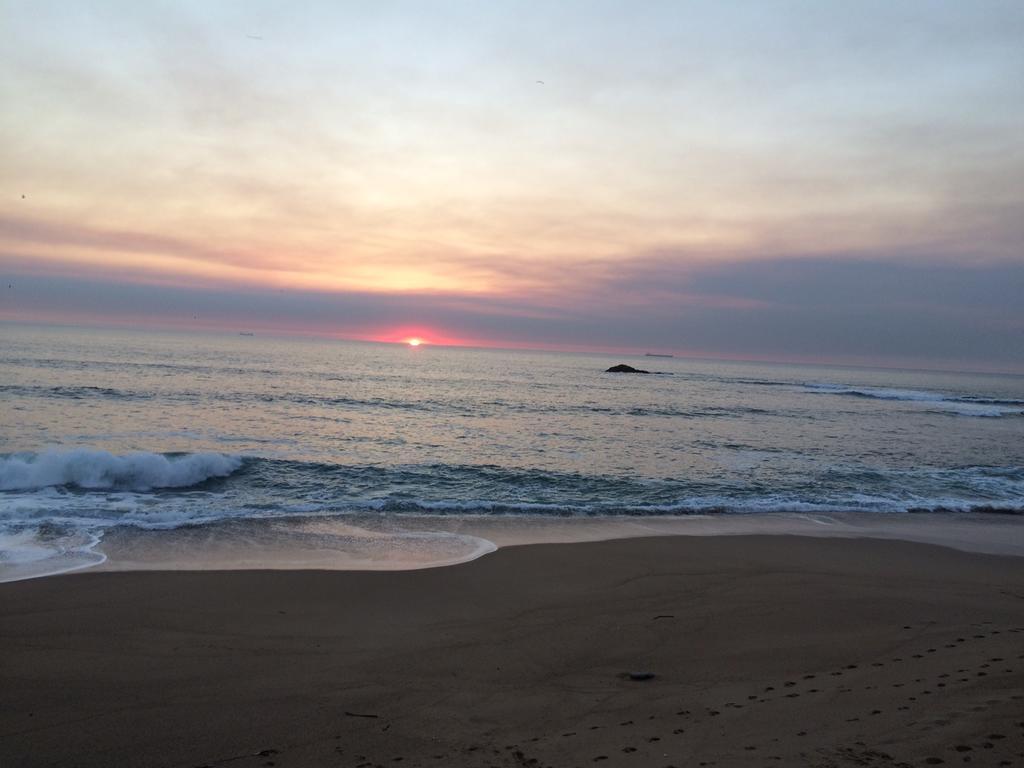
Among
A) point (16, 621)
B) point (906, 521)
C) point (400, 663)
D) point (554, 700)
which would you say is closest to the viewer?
point (554, 700)

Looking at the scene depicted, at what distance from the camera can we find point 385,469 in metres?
17.8

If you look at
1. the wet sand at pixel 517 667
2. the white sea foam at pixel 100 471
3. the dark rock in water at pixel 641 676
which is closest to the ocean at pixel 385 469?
the white sea foam at pixel 100 471

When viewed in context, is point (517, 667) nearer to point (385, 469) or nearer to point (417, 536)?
point (417, 536)

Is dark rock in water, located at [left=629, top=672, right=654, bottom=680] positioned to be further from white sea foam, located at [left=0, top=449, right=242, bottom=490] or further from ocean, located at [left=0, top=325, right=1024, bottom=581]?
white sea foam, located at [left=0, top=449, right=242, bottom=490]

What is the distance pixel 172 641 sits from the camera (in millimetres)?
6438

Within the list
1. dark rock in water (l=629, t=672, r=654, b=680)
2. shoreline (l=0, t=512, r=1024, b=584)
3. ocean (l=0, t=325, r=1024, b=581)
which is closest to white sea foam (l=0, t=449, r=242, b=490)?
ocean (l=0, t=325, r=1024, b=581)

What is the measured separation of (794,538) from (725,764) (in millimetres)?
8721

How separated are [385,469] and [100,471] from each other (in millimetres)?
6811

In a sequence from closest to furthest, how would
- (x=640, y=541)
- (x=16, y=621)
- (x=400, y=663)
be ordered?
(x=400, y=663) < (x=16, y=621) < (x=640, y=541)

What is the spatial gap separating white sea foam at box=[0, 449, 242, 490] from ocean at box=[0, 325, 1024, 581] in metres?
0.04

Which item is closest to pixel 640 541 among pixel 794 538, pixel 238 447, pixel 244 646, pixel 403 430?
pixel 794 538

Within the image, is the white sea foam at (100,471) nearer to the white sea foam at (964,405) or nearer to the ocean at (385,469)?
the ocean at (385,469)

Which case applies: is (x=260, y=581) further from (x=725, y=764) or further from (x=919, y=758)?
(x=919, y=758)

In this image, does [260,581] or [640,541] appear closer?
[260,581]
